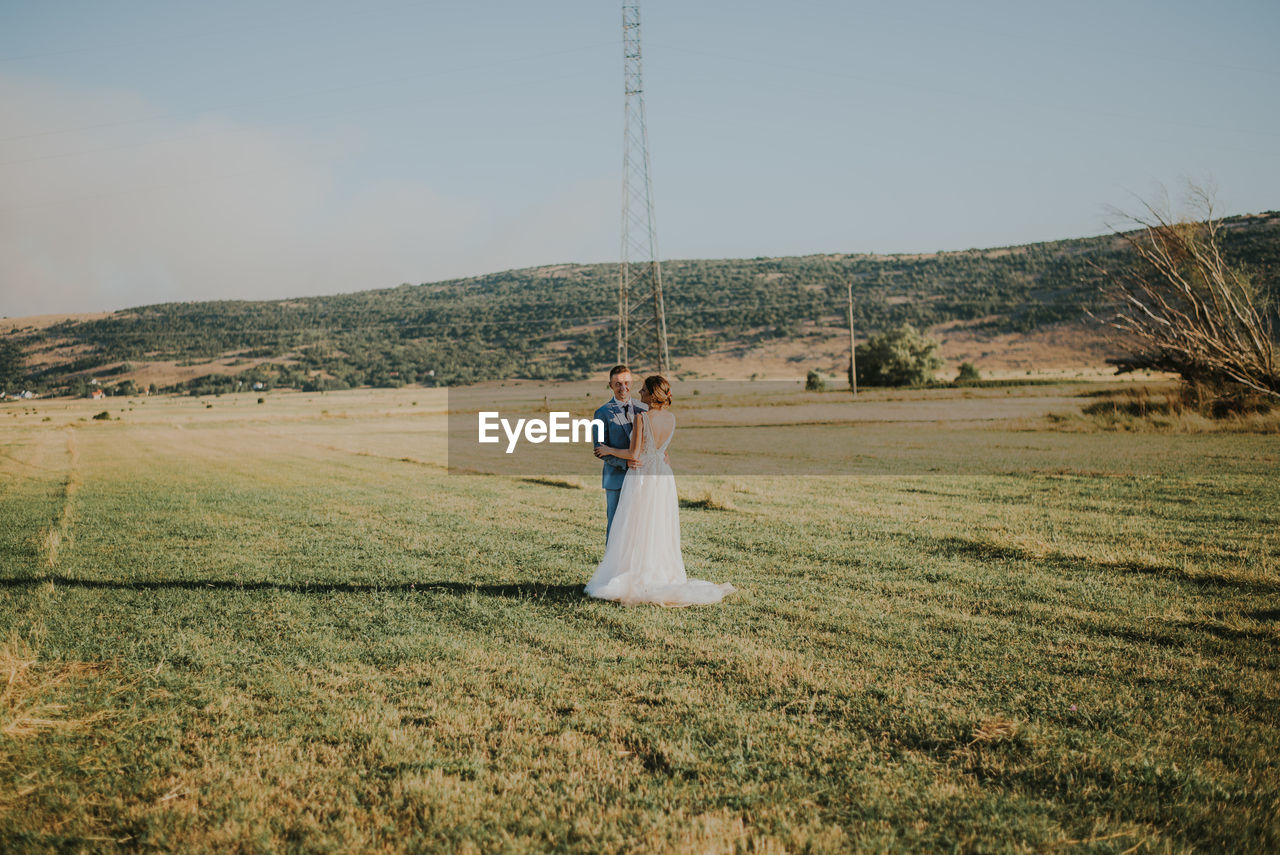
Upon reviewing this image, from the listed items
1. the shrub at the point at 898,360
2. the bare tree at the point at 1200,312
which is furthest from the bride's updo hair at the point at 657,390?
the shrub at the point at 898,360

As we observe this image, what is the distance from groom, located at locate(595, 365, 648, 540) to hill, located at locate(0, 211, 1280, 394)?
302 ft

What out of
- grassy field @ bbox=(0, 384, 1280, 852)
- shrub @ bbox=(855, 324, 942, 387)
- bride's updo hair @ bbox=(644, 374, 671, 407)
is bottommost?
grassy field @ bbox=(0, 384, 1280, 852)

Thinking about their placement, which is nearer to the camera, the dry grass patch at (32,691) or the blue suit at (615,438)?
the dry grass patch at (32,691)

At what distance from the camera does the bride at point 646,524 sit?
810 cm

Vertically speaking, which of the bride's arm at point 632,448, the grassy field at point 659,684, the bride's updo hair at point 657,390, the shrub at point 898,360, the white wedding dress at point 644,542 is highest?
the shrub at point 898,360

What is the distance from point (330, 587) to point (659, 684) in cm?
490

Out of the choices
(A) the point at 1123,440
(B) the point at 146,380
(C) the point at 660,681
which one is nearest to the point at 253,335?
Answer: (B) the point at 146,380

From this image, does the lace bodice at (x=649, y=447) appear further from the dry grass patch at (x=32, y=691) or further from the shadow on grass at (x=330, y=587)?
the dry grass patch at (x=32, y=691)

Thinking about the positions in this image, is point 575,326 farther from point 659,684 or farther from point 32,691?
point 659,684

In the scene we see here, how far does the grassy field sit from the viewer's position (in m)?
3.94

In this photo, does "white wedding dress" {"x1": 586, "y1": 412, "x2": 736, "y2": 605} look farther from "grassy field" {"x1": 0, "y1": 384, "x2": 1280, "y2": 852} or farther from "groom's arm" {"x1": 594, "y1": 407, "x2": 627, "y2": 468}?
"grassy field" {"x1": 0, "y1": 384, "x2": 1280, "y2": 852}

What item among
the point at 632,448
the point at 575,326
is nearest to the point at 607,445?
the point at 632,448

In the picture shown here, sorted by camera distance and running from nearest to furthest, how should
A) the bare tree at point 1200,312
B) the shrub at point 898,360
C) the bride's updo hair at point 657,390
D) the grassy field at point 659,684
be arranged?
1. the grassy field at point 659,684
2. the bride's updo hair at point 657,390
3. the bare tree at point 1200,312
4. the shrub at point 898,360

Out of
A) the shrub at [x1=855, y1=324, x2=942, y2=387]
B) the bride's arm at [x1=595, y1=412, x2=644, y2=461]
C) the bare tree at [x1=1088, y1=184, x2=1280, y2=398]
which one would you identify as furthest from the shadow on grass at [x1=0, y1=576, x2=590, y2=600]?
the shrub at [x1=855, y1=324, x2=942, y2=387]
